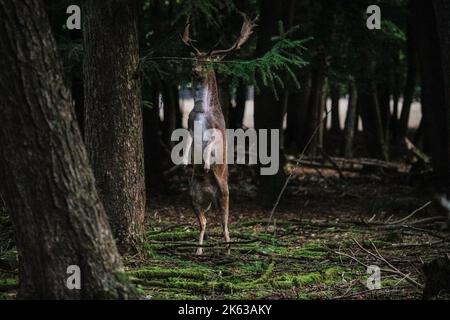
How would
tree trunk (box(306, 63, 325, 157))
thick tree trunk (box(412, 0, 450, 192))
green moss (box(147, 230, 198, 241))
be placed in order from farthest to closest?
tree trunk (box(306, 63, 325, 157)), thick tree trunk (box(412, 0, 450, 192)), green moss (box(147, 230, 198, 241))

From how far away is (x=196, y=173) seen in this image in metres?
10.2

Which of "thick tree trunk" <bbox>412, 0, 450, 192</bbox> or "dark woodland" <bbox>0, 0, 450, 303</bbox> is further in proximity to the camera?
"thick tree trunk" <bbox>412, 0, 450, 192</bbox>

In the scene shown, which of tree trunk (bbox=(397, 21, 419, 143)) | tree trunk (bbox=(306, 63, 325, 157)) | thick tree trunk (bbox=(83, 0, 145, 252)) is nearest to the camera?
thick tree trunk (bbox=(83, 0, 145, 252))

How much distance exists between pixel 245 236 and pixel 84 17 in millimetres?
3977

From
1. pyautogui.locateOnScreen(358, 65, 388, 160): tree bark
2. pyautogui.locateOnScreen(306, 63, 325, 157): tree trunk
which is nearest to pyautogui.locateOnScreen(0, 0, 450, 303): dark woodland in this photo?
pyautogui.locateOnScreen(306, 63, 325, 157): tree trunk

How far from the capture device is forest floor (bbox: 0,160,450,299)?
820 cm

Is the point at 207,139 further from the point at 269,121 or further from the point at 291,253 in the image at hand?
the point at 269,121

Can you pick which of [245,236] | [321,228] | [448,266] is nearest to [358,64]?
[321,228]

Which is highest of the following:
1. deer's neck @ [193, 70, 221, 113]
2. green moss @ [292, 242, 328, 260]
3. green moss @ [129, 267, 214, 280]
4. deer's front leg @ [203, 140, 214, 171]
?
deer's neck @ [193, 70, 221, 113]

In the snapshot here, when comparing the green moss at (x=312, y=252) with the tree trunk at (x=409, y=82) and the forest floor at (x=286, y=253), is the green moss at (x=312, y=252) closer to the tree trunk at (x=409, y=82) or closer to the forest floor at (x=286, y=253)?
the forest floor at (x=286, y=253)

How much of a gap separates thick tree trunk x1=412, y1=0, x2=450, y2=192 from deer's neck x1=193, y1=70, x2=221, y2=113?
6262mm

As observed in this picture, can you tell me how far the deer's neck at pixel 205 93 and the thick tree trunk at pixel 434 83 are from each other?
6.26 meters

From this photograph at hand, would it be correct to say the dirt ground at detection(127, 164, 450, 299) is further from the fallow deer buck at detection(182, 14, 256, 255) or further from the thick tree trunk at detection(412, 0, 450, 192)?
the thick tree trunk at detection(412, 0, 450, 192)

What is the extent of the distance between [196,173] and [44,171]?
4337 mm
